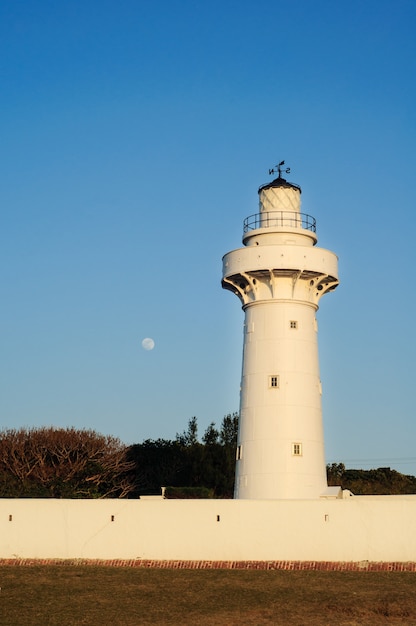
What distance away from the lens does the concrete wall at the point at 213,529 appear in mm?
27422

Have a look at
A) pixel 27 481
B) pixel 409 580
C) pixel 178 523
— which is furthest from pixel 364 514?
pixel 27 481

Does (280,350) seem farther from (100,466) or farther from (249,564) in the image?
(100,466)

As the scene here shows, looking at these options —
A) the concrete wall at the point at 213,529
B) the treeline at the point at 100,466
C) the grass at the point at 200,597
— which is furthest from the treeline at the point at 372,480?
the grass at the point at 200,597

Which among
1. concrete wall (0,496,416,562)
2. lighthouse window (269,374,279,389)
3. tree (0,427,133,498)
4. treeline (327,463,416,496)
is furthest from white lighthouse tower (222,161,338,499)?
treeline (327,463,416,496)

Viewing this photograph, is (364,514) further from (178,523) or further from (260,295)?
(260,295)

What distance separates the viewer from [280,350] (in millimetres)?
32062

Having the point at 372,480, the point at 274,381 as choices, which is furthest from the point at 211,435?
the point at 274,381

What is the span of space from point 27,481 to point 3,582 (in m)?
13.7

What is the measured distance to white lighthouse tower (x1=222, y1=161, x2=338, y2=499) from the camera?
31.2m

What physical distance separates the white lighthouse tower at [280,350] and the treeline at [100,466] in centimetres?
792

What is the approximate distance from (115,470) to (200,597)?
2064cm

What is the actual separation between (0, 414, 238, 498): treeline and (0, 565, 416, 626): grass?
9.86 m

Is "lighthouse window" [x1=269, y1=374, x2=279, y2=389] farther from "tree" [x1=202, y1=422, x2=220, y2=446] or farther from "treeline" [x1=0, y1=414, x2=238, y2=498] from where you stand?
"tree" [x1=202, y1=422, x2=220, y2=446]

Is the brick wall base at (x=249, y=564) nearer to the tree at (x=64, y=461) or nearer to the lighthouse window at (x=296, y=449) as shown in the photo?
the lighthouse window at (x=296, y=449)
